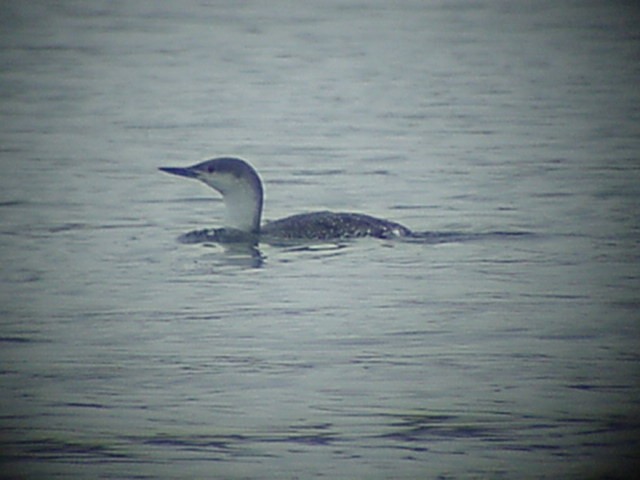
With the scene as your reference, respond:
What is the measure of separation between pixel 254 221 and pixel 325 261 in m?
0.36

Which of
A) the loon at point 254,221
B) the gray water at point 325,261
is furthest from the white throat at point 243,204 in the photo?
the gray water at point 325,261

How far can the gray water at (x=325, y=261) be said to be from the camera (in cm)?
389

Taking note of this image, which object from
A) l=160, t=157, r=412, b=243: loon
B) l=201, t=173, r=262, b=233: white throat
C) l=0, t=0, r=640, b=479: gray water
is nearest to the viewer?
l=0, t=0, r=640, b=479: gray water

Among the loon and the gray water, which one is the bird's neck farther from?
the gray water

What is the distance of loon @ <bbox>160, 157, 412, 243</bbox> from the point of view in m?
5.50

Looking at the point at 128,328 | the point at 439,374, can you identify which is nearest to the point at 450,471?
the point at 439,374

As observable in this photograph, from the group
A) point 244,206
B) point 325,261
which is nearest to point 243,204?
point 244,206

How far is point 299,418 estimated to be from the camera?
3979mm

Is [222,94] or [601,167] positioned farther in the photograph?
[222,94]

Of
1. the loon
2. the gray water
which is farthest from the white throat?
the gray water

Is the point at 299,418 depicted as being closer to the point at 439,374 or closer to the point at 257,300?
the point at 439,374

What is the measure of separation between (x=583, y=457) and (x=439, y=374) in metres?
0.62

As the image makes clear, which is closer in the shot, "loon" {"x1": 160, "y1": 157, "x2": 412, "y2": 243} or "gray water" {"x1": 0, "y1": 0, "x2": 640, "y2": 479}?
"gray water" {"x1": 0, "y1": 0, "x2": 640, "y2": 479}

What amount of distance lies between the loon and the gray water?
5 centimetres
